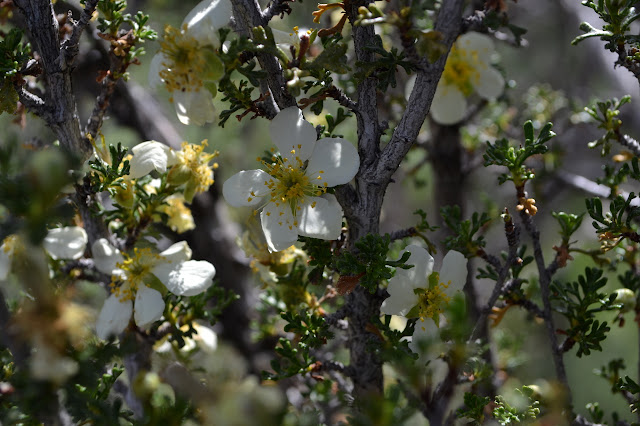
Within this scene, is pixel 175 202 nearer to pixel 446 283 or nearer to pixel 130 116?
pixel 446 283

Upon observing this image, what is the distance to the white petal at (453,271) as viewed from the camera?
137 cm

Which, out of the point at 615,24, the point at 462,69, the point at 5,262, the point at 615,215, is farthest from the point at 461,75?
the point at 5,262

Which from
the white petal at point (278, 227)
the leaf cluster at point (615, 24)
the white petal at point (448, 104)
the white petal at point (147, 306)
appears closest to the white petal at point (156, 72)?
the white petal at point (278, 227)

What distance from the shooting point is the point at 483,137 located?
2.58 m

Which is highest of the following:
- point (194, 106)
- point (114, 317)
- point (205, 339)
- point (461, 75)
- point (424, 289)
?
point (194, 106)

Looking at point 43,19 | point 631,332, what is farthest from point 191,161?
point 631,332

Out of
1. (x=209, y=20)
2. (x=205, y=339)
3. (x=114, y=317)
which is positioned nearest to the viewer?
(x=209, y=20)

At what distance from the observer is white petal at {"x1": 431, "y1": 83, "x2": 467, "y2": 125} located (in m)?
2.08

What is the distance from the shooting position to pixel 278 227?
1.33 meters

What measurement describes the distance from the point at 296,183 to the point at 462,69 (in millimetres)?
1027

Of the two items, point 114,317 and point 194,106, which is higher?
point 194,106

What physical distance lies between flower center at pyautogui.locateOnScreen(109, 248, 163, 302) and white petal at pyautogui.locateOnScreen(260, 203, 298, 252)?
35 cm

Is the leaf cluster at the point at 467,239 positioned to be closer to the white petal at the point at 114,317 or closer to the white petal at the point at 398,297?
the white petal at the point at 398,297

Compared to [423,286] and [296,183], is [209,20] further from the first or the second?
[423,286]
